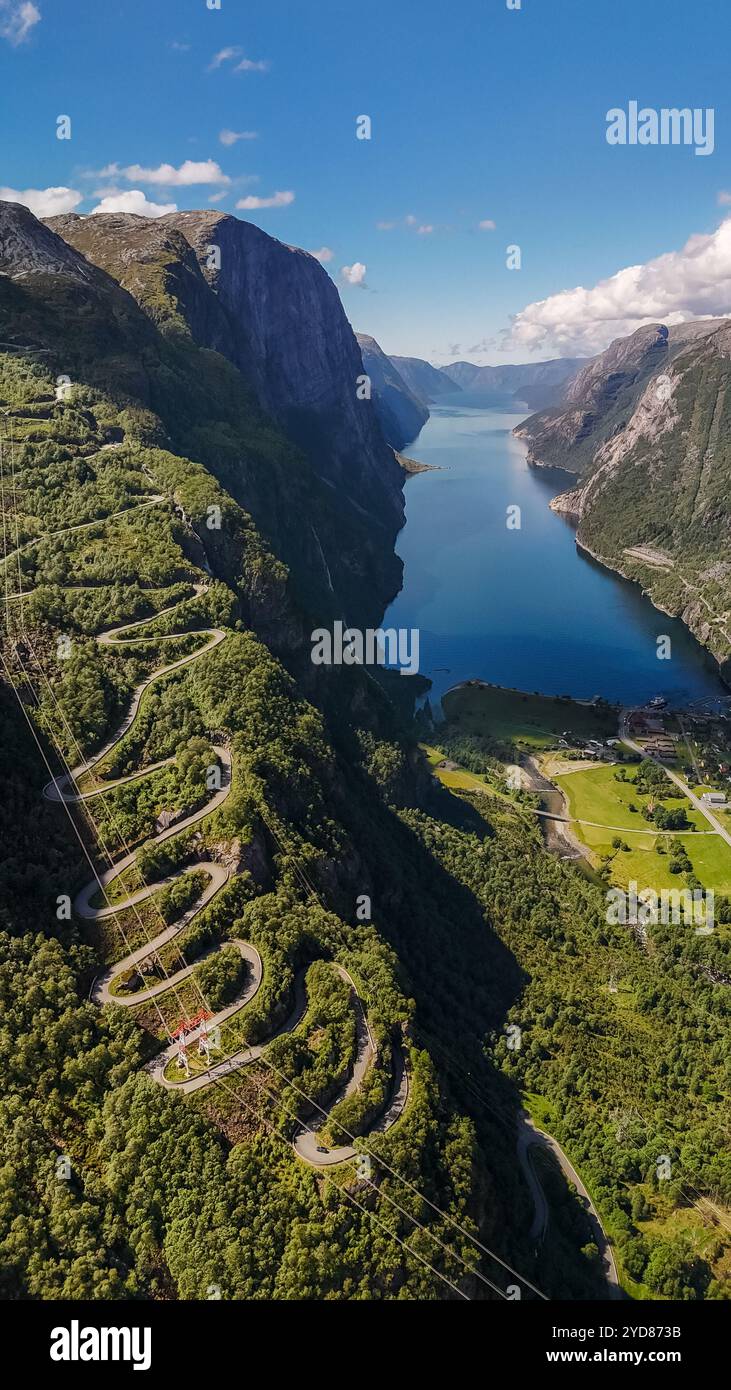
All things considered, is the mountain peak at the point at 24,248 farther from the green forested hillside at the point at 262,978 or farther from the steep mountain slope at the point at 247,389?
the green forested hillside at the point at 262,978

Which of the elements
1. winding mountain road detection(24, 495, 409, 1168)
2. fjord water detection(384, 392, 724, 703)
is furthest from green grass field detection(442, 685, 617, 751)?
winding mountain road detection(24, 495, 409, 1168)

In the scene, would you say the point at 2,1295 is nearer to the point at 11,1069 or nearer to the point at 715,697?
the point at 11,1069

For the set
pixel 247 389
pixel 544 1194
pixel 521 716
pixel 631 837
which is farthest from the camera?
pixel 247 389

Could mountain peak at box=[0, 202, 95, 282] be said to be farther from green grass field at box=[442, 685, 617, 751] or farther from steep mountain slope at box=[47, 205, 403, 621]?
green grass field at box=[442, 685, 617, 751]

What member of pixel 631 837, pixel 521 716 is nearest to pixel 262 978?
pixel 631 837

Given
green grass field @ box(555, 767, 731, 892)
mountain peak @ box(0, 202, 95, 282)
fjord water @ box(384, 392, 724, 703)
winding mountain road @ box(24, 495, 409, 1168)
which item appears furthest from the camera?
fjord water @ box(384, 392, 724, 703)

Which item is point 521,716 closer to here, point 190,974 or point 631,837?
point 631,837

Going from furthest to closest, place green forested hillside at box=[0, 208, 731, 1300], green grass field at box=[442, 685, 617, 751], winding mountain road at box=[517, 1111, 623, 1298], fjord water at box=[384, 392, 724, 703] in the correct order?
fjord water at box=[384, 392, 724, 703] → green grass field at box=[442, 685, 617, 751] → winding mountain road at box=[517, 1111, 623, 1298] → green forested hillside at box=[0, 208, 731, 1300]
